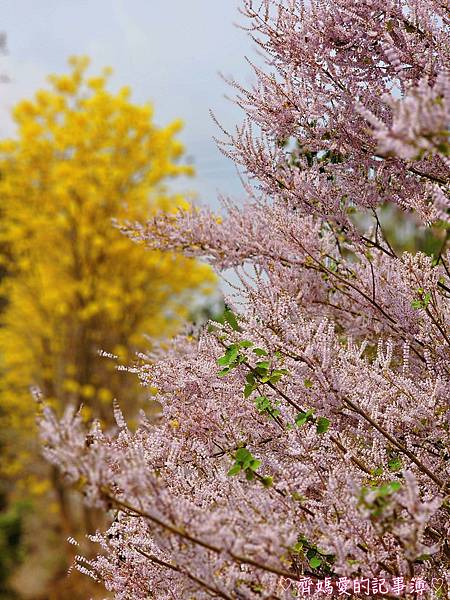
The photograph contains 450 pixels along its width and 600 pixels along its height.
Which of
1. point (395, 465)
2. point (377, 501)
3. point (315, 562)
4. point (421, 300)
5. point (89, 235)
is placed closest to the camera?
point (377, 501)

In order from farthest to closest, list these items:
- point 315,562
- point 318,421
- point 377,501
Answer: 1. point 318,421
2. point 315,562
3. point 377,501

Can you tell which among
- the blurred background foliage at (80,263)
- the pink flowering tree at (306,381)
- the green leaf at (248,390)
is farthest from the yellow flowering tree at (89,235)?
the green leaf at (248,390)

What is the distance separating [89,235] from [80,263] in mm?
454

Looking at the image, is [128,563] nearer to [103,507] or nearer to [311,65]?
[103,507]

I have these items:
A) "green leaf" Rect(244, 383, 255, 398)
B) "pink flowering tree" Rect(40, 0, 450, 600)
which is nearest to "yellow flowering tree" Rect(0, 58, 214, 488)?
"pink flowering tree" Rect(40, 0, 450, 600)

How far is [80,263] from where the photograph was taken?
9.54m

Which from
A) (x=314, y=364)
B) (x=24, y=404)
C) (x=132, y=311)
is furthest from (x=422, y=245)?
(x=24, y=404)

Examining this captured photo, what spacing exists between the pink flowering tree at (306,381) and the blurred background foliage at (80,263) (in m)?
5.86

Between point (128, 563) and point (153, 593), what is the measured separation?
137 mm

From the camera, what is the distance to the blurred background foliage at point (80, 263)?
30.1ft

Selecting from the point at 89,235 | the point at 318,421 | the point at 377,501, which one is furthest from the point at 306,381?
the point at 89,235

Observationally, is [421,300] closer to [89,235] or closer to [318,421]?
[318,421]

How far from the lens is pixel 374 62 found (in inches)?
98.9

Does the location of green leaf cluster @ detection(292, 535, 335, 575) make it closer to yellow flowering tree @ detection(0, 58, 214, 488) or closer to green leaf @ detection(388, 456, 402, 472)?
green leaf @ detection(388, 456, 402, 472)
